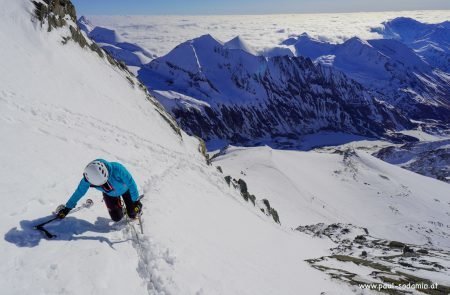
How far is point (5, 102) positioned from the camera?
2138 centimetres

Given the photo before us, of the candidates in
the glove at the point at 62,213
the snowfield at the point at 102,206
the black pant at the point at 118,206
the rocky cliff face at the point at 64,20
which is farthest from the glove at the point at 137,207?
the rocky cliff face at the point at 64,20

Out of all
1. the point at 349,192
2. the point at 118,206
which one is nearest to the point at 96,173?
the point at 118,206

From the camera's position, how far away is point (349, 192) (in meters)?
98.4

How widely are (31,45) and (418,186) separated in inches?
4070

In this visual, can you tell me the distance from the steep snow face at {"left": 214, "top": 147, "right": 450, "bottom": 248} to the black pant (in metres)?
50.8

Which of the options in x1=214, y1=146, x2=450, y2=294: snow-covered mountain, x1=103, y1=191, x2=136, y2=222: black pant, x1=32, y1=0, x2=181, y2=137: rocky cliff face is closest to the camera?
x1=103, y1=191, x2=136, y2=222: black pant

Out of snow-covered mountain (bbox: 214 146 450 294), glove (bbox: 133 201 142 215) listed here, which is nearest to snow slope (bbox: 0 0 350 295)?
glove (bbox: 133 201 142 215)

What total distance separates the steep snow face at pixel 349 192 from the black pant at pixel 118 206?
50.8 metres

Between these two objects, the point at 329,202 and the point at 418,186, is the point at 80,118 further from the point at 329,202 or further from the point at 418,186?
the point at 418,186

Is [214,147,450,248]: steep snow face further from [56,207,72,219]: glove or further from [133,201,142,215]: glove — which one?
[56,207,72,219]: glove

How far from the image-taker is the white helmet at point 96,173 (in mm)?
11727

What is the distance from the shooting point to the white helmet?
38.5 ft

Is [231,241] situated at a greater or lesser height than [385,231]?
greater

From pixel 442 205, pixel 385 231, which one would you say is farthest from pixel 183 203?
pixel 442 205
